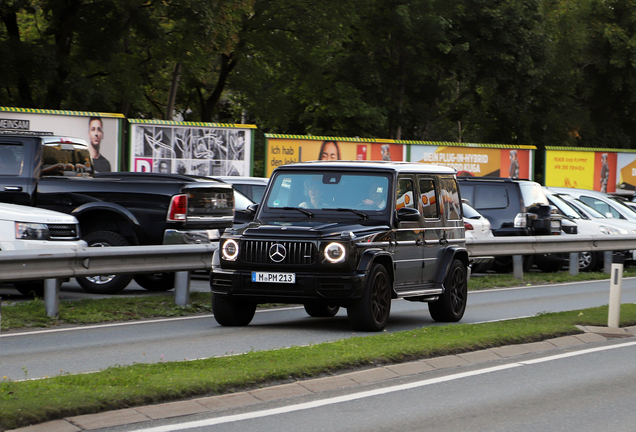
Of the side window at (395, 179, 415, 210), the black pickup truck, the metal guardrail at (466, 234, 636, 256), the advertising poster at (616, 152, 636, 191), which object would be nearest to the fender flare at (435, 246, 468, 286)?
the side window at (395, 179, 415, 210)

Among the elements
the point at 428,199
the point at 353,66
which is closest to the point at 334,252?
the point at 428,199

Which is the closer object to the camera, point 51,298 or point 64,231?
point 51,298

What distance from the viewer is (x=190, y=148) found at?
27.9m

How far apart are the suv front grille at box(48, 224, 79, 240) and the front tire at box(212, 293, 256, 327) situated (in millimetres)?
2792

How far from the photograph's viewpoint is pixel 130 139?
26.9 meters

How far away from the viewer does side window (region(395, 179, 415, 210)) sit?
461 inches

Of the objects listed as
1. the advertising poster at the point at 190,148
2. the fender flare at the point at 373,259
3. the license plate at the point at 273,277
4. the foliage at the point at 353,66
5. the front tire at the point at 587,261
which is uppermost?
the foliage at the point at 353,66

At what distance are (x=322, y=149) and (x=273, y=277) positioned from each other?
66.1 feet

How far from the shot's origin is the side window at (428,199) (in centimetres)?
1230

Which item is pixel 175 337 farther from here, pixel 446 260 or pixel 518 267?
pixel 518 267

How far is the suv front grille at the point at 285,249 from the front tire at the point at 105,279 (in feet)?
12.3

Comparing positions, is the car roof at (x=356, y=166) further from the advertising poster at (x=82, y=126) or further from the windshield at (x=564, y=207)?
the advertising poster at (x=82, y=126)

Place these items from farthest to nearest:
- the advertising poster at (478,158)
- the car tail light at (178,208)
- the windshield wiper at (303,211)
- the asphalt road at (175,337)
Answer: the advertising poster at (478,158)
the car tail light at (178,208)
the windshield wiper at (303,211)
the asphalt road at (175,337)

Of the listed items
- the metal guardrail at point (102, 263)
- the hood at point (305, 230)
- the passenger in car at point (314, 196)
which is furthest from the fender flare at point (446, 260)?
the metal guardrail at point (102, 263)
